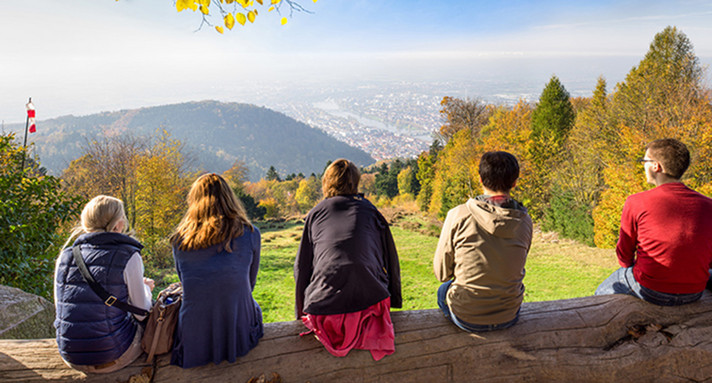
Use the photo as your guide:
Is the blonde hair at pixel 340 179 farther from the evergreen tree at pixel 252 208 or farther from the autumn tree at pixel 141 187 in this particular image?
the evergreen tree at pixel 252 208

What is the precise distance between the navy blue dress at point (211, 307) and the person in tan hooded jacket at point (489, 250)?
4.90 ft

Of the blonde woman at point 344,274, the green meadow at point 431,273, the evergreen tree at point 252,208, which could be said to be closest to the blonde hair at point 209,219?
the blonde woman at point 344,274

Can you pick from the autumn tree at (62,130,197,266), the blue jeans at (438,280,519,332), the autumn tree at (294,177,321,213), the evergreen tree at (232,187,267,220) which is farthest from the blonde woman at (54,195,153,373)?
the autumn tree at (294,177,321,213)

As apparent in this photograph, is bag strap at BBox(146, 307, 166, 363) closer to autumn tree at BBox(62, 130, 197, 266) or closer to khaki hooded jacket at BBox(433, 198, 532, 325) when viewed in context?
khaki hooded jacket at BBox(433, 198, 532, 325)

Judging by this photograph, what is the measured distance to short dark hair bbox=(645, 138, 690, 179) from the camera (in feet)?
9.34

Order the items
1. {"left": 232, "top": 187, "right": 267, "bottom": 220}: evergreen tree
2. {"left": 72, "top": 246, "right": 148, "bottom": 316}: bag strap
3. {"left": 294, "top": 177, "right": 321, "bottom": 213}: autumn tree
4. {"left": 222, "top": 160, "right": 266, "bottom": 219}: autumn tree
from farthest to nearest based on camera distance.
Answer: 1. {"left": 294, "top": 177, "right": 321, "bottom": 213}: autumn tree
2. {"left": 232, "top": 187, "right": 267, "bottom": 220}: evergreen tree
3. {"left": 222, "top": 160, "right": 266, "bottom": 219}: autumn tree
4. {"left": 72, "top": 246, "right": 148, "bottom": 316}: bag strap

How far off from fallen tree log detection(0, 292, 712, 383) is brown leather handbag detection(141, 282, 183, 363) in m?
0.09

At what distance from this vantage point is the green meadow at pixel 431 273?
45.7ft

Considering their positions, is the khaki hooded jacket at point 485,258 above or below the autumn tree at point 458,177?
above

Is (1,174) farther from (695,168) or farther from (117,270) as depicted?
(695,168)

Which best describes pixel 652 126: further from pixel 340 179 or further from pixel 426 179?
pixel 426 179

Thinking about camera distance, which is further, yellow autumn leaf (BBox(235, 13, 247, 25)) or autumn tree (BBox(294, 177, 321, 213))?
autumn tree (BBox(294, 177, 321, 213))

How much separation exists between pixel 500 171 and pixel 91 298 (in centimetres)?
283

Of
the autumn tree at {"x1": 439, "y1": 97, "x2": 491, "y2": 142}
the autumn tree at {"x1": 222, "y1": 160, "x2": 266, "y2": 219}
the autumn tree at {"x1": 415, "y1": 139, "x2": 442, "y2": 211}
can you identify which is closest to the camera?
the autumn tree at {"x1": 439, "y1": 97, "x2": 491, "y2": 142}
